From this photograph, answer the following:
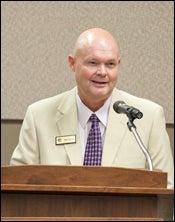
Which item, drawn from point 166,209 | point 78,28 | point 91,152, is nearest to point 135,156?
point 91,152

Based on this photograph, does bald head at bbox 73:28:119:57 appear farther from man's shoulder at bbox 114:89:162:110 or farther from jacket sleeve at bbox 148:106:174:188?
jacket sleeve at bbox 148:106:174:188

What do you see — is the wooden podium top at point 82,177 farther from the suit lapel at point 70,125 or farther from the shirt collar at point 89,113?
the shirt collar at point 89,113

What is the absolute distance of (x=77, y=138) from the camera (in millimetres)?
2746

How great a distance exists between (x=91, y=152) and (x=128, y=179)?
0.88 m

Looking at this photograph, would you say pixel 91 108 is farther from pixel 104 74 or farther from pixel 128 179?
pixel 128 179

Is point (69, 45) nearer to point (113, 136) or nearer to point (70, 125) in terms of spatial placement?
point (70, 125)

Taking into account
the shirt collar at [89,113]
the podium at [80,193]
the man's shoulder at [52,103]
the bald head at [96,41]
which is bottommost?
the podium at [80,193]

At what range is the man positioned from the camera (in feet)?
8.90

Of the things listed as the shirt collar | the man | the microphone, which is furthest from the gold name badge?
the microphone

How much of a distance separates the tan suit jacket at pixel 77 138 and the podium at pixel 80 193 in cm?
80

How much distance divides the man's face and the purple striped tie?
121 mm

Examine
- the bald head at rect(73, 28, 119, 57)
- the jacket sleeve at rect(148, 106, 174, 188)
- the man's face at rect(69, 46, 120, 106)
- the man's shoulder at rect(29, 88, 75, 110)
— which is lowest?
the jacket sleeve at rect(148, 106, 174, 188)

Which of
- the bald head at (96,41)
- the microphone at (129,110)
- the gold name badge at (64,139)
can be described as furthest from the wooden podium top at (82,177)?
the bald head at (96,41)

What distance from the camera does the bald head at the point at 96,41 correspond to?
274 cm
